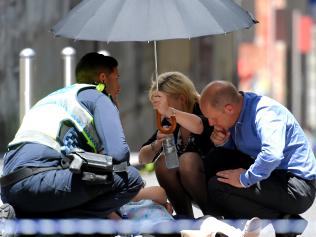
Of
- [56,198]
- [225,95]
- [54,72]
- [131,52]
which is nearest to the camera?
[56,198]

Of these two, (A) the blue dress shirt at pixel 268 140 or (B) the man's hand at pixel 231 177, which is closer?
(A) the blue dress shirt at pixel 268 140

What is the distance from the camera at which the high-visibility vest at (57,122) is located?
5.11 meters

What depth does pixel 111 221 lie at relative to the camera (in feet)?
17.2

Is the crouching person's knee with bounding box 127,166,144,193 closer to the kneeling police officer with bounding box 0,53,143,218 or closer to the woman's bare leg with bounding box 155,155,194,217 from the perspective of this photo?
the kneeling police officer with bounding box 0,53,143,218

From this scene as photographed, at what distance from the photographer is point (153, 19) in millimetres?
5637

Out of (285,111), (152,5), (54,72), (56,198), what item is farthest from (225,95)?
(54,72)

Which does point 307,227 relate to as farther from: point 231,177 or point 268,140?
point 268,140

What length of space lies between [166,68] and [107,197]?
680 centimetres

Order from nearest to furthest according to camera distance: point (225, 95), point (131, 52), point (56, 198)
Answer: point (56, 198), point (225, 95), point (131, 52)

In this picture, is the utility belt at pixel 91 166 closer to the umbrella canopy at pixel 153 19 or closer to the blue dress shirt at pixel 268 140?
the blue dress shirt at pixel 268 140

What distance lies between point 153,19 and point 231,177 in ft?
3.15

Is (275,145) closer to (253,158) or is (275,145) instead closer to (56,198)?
(253,158)

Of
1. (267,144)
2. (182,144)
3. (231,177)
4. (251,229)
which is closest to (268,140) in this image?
(267,144)

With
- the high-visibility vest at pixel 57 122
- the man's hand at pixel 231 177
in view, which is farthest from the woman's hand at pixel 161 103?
the high-visibility vest at pixel 57 122
